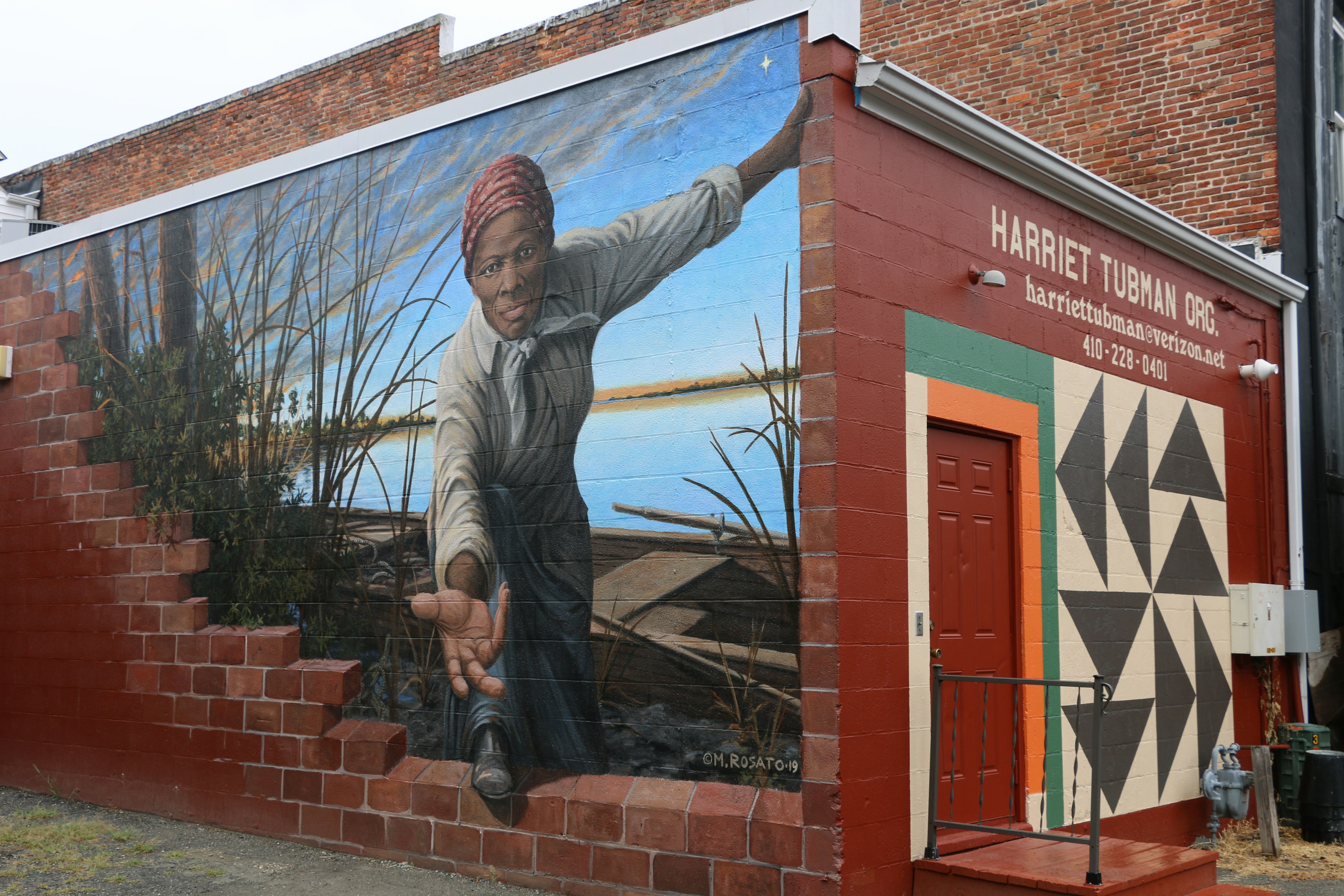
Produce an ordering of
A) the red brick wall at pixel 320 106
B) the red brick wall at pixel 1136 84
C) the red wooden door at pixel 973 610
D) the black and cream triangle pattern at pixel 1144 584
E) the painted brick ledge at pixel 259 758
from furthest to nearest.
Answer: the red brick wall at pixel 320 106
the red brick wall at pixel 1136 84
the black and cream triangle pattern at pixel 1144 584
the red wooden door at pixel 973 610
the painted brick ledge at pixel 259 758

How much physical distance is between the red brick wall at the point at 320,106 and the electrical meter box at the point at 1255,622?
833 cm

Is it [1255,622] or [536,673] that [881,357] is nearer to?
[536,673]

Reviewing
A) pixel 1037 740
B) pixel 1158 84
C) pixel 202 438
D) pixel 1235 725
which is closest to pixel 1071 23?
pixel 1158 84

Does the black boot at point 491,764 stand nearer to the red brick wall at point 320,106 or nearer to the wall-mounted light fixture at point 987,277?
the wall-mounted light fixture at point 987,277

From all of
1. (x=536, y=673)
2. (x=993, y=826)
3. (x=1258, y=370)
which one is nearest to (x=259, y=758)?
(x=536, y=673)

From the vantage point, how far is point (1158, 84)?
39.5 feet

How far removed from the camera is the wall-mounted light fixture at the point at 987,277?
7086 mm

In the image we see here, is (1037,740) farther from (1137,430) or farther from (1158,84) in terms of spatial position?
(1158,84)

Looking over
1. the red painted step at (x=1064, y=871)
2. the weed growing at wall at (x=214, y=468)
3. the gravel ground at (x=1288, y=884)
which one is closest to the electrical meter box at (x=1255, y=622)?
the gravel ground at (x=1288, y=884)

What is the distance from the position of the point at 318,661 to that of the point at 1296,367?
27.6 ft

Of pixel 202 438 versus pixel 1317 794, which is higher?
pixel 202 438

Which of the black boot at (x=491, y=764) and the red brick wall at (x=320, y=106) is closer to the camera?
the black boot at (x=491, y=764)

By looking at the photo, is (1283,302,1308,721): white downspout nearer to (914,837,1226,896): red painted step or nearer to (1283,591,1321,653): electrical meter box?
(1283,591,1321,653): electrical meter box

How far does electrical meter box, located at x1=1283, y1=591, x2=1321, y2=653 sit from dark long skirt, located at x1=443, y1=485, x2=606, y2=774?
20.9ft
